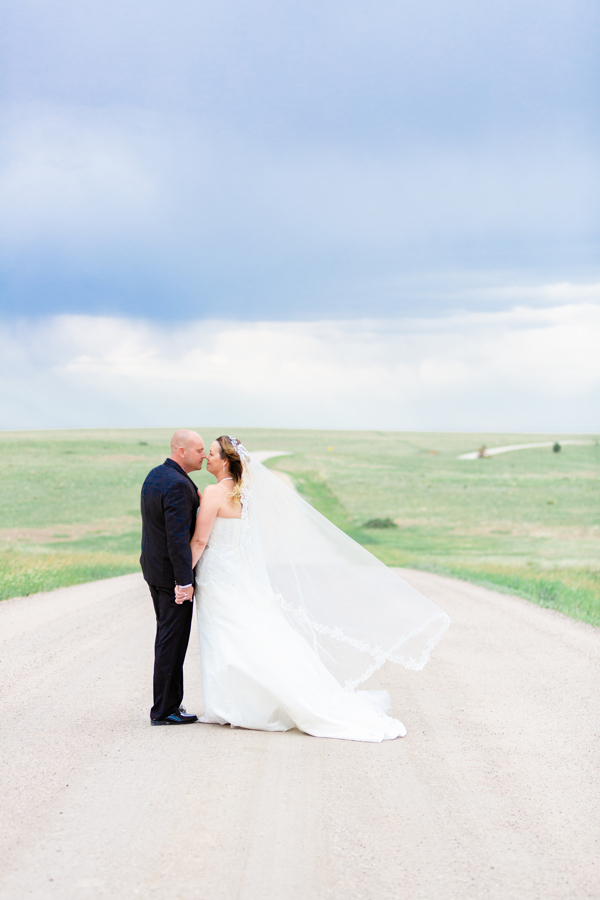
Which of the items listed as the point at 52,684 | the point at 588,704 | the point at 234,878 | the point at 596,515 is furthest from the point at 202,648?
the point at 596,515

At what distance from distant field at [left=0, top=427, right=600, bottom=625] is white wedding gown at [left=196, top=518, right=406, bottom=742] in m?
9.18

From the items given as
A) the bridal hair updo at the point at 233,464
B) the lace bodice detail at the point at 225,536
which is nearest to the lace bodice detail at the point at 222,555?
the lace bodice detail at the point at 225,536

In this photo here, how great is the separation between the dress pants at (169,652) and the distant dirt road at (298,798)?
26cm

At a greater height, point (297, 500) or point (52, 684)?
point (297, 500)

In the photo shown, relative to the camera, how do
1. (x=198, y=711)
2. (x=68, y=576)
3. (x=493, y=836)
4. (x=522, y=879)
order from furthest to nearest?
(x=68, y=576)
(x=198, y=711)
(x=493, y=836)
(x=522, y=879)

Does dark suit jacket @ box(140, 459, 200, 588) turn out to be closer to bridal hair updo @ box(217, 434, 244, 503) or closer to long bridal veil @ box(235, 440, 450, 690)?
bridal hair updo @ box(217, 434, 244, 503)

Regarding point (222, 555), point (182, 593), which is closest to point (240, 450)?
point (222, 555)

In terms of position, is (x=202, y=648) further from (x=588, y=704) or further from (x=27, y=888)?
(x=588, y=704)

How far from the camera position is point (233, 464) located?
7121 mm

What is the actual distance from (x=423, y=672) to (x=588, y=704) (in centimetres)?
202

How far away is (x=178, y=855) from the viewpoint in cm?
434

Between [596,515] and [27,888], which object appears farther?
[596,515]

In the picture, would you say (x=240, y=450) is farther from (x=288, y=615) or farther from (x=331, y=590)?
(x=331, y=590)

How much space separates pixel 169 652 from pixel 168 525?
118cm
